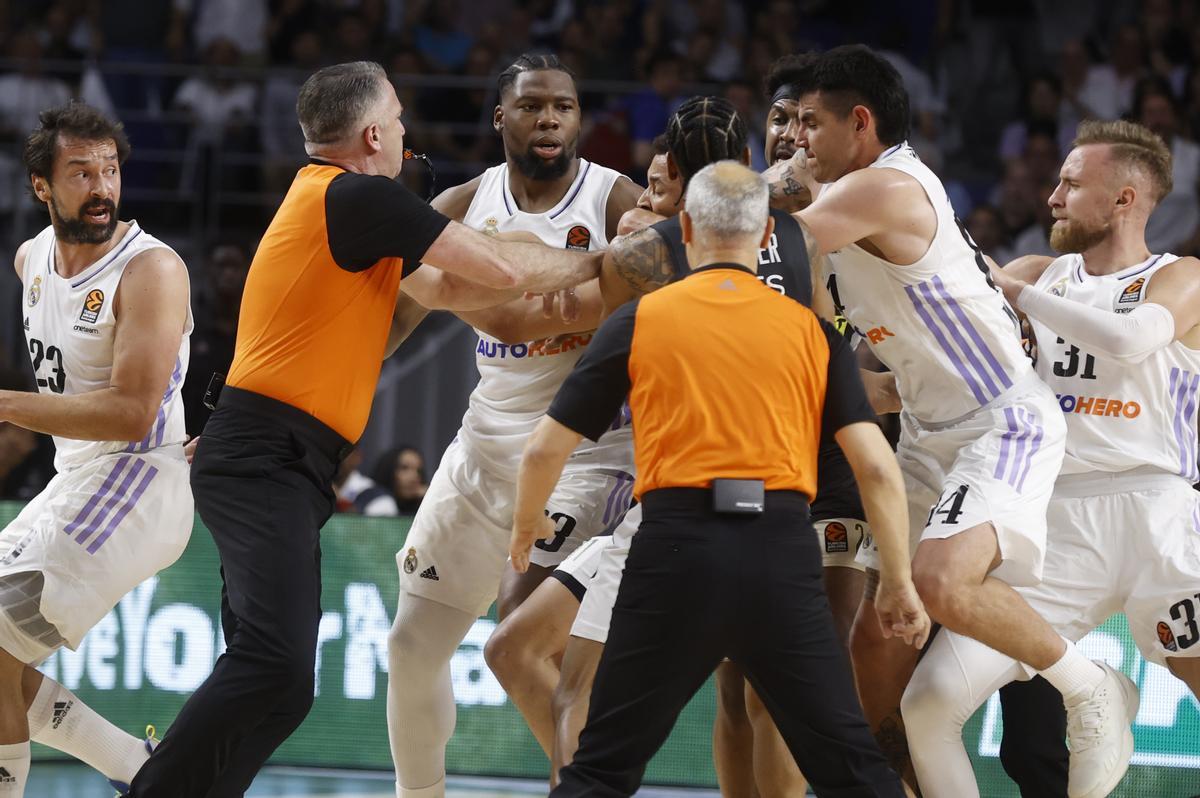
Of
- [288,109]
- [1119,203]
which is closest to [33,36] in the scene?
[288,109]

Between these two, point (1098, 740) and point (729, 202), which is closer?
point (729, 202)

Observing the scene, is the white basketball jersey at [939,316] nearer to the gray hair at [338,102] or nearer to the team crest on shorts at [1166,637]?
the team crest on shorts at [1166,637]

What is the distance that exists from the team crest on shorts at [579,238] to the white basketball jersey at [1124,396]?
1.84 m

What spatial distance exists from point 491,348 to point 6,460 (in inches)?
177

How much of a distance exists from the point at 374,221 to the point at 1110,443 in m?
3.01

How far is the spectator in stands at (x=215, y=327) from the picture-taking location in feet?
33.8

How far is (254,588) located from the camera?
5113 mm

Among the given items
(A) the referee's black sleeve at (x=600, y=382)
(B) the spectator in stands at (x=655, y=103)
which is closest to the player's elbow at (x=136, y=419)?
(A) the referee's black sleeve at (x=600, y=382)

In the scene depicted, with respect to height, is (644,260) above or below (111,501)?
above

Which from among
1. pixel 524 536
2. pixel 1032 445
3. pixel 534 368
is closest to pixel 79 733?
pixel 534 368

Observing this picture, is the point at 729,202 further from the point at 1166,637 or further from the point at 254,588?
the point at 1166,637

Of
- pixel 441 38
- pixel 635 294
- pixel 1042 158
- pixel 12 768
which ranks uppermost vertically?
pixel 441 38

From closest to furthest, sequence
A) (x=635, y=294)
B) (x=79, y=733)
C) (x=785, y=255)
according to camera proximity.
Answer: (x=785, y=255), (x=635, y=294), (x=79, y=733)

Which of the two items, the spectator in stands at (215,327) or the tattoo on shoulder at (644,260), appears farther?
the spectator in stands at (215,327)
